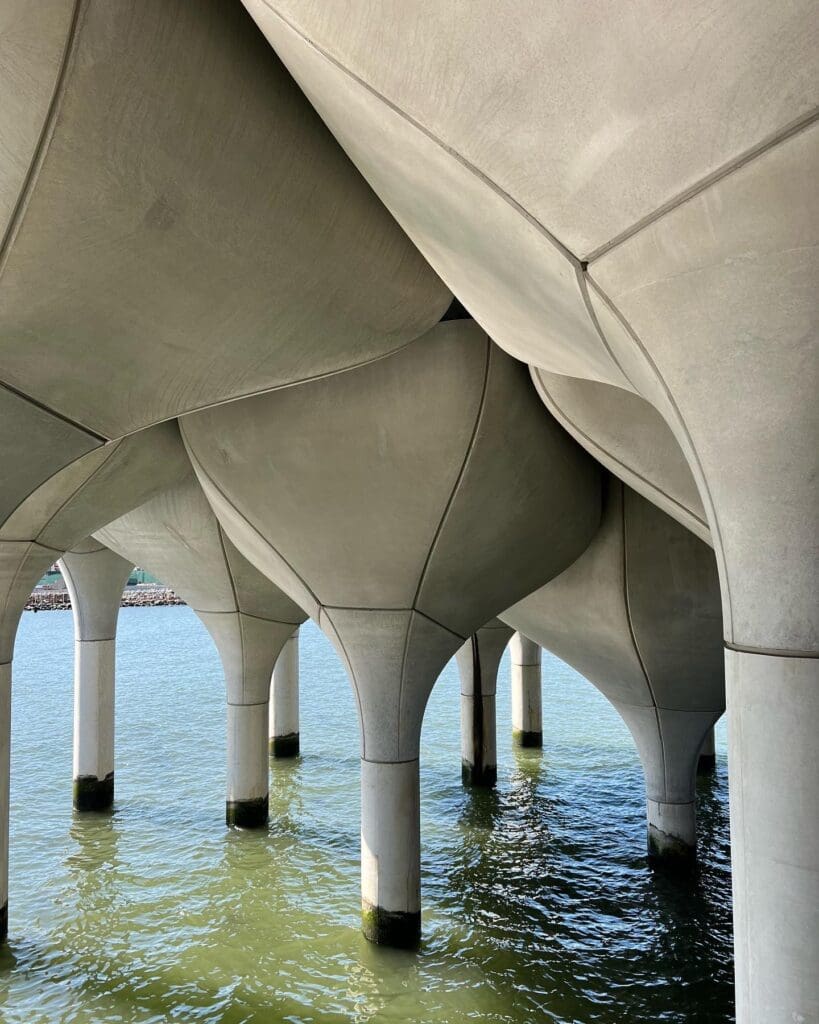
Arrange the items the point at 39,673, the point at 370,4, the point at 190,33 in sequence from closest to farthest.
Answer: the point at 370,4 → the point at 190,33 → the point at 39,673

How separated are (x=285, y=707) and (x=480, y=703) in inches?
186

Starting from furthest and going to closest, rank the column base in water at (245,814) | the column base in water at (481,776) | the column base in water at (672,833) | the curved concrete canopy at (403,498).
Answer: the column base in water at (481,776), the column base in water at (245,814), the column base in water at (672,833), the curved concrete canopy at (403,498)

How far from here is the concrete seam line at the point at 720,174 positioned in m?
3.05

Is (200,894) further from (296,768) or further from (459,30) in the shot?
(459,30)

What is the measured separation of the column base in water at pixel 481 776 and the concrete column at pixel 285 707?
4396mm

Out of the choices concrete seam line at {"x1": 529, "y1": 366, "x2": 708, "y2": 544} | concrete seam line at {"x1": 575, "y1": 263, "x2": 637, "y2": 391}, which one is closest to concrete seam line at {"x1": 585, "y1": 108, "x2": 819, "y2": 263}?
concrete seam line at {"x1": 575, "y1": 263, "x2": 637, "y2": 391}

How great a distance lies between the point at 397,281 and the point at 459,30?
3.73m

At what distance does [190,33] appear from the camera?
484 cm

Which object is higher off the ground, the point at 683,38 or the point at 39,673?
the point at 683,38

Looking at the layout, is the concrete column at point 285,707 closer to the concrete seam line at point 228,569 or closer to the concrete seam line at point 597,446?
the concrete seam line at point 228,569

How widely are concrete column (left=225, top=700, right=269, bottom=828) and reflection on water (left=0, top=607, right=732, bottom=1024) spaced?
0.35 meters

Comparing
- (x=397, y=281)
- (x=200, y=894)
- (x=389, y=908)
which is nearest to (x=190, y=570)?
(x=200, y=894)

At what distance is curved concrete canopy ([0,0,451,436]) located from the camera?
4.69 m

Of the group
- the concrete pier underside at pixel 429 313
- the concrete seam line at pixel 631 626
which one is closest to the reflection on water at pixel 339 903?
the concrete pier underside at pixel 429 313
